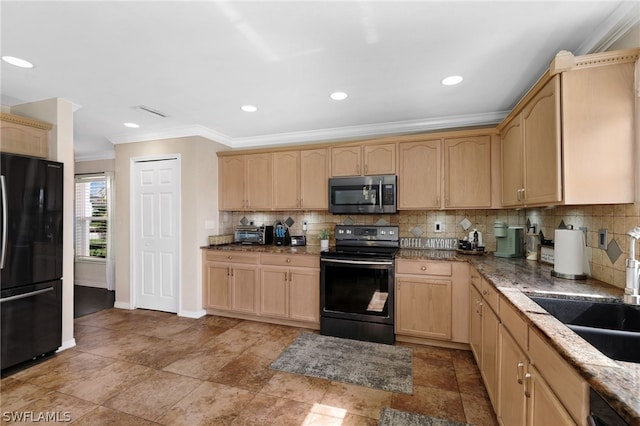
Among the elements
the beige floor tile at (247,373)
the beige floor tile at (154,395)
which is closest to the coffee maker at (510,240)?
the beige floor tile at (247,373)

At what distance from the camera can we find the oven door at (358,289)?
9.57 ft

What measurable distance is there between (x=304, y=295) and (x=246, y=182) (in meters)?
1.73

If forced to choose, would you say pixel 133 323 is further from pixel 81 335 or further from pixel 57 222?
pixel 57 222

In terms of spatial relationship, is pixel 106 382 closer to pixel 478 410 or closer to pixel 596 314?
pixel 478 410

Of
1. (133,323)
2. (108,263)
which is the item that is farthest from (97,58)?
(108,263)

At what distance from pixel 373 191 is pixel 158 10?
8.05 feet

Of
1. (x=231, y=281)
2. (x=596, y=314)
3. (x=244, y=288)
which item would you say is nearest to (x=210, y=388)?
(x=244, y=288)

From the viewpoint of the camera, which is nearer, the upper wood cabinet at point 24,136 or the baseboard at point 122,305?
the upper wood cabinet at point 24,136

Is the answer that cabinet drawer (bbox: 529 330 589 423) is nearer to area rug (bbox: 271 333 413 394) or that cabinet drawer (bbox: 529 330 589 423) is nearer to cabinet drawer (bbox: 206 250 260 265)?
area rug (bbox: 271 333 413 394)

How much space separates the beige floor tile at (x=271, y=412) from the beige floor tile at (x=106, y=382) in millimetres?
1038

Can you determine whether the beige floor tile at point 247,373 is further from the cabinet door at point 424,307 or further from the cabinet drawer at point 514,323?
the cabinet drawer at point 514,323

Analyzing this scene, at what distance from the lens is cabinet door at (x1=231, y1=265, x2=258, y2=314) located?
3.49 metres

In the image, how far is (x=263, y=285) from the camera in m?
3.45

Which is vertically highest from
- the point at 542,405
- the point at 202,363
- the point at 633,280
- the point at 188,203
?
the point at 188,203
